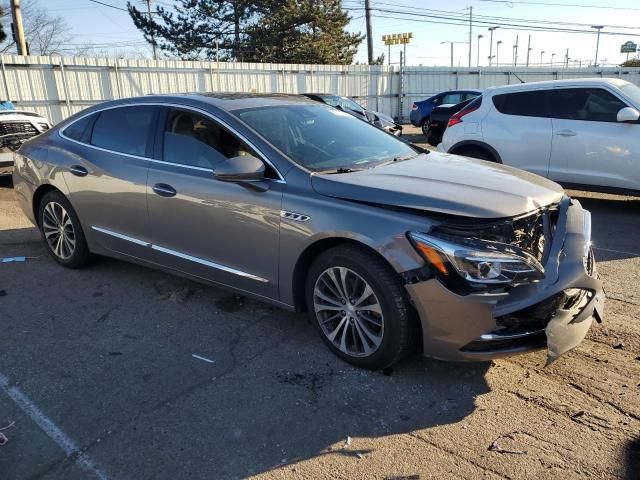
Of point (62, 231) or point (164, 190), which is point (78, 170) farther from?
point (164, 190)

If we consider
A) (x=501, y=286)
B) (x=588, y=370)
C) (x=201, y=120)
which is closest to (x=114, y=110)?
(x=201, y=120)

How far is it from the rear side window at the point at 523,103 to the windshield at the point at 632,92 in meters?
0.97

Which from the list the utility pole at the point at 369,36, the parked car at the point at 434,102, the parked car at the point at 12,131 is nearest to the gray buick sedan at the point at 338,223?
the parked car at the point at 12,131

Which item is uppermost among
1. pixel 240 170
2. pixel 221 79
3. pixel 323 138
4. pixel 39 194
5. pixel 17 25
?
pixel 17 25

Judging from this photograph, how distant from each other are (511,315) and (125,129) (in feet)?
11.2

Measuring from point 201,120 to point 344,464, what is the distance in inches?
104

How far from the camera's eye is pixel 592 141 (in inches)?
281

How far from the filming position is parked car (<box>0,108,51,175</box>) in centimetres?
897

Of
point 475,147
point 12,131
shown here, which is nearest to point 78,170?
point 12,131

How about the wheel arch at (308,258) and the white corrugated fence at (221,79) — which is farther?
the white corrugated fence at (221,79)

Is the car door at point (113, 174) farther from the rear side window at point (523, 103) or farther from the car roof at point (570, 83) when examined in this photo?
the car roof at point (570, 83)

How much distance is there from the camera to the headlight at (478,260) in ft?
9.36

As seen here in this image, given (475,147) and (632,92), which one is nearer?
(632,92)

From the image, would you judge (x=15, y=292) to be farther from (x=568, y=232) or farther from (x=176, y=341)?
(x=568, y=232)
